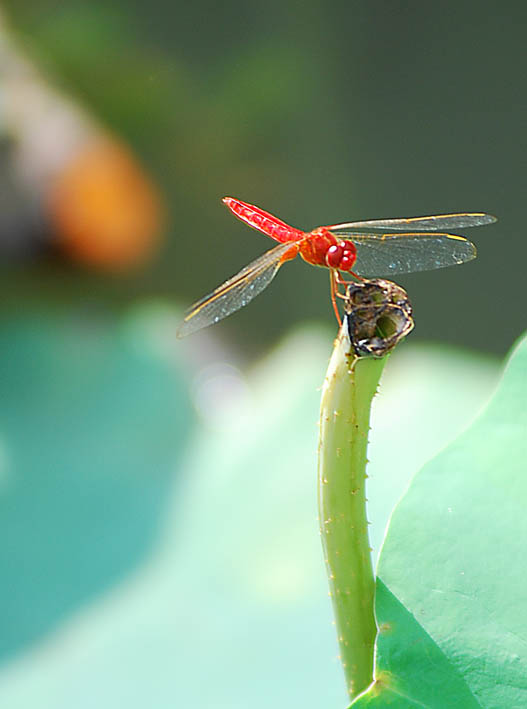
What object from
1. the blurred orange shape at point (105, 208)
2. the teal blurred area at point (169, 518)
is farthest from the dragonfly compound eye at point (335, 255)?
the blurred orange shape at point (105, 208)

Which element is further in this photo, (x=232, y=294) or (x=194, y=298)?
(x=194, y=298)

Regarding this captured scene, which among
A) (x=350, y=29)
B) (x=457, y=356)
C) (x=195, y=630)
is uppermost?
(x=350, y=29)

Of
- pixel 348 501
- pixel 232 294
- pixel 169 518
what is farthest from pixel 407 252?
pixel 169 518

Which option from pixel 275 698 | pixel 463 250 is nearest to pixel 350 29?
pixel 463 250

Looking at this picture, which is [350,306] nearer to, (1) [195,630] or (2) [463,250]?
(2) [463,250]

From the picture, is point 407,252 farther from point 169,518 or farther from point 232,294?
point 169,518

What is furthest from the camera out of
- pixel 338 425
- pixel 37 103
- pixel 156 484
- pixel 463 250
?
pixel 37 103

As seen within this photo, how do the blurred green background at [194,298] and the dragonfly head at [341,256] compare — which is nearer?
the dragonfly head at [341,256]

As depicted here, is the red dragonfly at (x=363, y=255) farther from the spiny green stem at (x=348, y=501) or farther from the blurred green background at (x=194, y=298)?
the blurred green background at (x=194, y=298)
